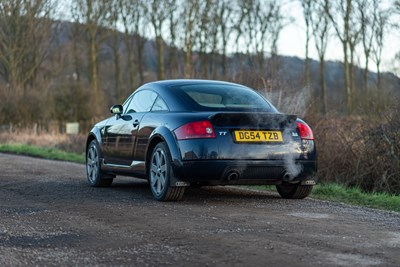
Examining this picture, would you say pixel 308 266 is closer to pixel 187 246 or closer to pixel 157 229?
pixel 187 246

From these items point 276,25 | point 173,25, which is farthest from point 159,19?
point 276,25

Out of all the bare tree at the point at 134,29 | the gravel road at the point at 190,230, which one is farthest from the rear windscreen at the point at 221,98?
the bare tree at the point at 134,29

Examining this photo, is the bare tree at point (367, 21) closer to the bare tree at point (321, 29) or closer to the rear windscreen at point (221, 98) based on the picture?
the bare tree at point (321, 29)

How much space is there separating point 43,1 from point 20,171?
2409 cm

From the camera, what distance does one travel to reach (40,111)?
99.5 feet

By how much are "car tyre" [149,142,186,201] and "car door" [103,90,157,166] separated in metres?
0.73

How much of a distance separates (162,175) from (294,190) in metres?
1.80

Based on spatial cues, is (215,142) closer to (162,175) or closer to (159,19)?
(162,175)

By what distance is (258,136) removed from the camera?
7570 millimetres

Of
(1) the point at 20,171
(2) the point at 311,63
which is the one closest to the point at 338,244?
(1) the point at 20,171

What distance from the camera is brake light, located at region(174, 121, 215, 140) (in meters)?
7.45

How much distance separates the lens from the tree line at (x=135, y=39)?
31.0 m

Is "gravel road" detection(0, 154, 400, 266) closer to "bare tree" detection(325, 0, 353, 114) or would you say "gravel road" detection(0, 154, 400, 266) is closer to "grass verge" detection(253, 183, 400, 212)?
"grass verge" detection(253, 183, 400, 212)

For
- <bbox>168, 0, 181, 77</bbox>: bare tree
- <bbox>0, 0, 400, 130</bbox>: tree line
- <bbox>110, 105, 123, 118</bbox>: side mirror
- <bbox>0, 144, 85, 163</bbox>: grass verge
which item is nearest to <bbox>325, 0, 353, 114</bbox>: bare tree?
<bbox>0, 0, 400, 130</bbox>: tree line
